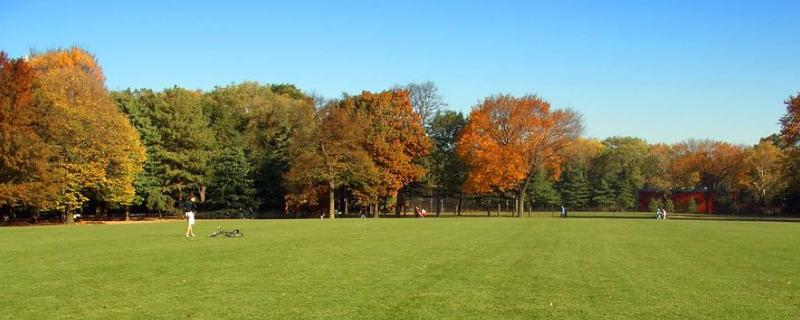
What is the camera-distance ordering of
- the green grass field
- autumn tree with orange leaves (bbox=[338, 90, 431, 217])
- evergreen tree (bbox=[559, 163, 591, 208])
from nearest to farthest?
1. the green grass field
2. autumn tree with orange leaves (bbox=[338, 90, 431, 217])
3. evergreen tree (bbox=[559, 163, 591, 208])

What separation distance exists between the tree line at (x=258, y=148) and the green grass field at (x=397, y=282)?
31.7 metres

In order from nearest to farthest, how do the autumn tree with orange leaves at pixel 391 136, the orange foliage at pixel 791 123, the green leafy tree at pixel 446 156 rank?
the orange foliage at pixel 791 123 < the autumn tree with orange leaves at pixel 391 136 < the green leafy tree at pixel 446 156

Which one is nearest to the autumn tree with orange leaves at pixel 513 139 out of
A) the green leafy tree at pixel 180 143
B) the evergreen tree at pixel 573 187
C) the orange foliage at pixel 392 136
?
the orange foliage at pixel 392 136

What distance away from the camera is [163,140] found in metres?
68.0

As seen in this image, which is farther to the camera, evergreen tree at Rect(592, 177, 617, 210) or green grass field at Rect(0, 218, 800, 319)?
evergreen tree at Rect(592, 177, 617, 210)

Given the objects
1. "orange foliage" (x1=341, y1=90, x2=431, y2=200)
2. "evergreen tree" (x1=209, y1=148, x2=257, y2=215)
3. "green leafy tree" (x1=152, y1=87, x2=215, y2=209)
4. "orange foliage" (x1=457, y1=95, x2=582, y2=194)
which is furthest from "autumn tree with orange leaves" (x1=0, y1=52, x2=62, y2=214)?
"orange foliage" (x1=457, y1=95, x2=582, y2=194)

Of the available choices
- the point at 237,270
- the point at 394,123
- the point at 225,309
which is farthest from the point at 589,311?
the point at 394,123

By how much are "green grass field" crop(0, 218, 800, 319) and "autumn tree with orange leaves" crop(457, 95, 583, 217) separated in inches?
1758

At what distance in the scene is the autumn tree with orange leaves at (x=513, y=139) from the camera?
67250 millimetres

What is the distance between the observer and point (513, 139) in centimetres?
6906

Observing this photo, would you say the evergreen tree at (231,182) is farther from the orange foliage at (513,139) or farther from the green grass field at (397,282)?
the green grass field at (397,282)

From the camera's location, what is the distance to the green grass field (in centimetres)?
1030

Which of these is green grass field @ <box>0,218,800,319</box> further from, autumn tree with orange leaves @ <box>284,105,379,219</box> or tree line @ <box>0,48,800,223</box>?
autumn tree with orange leaves @ <box>284,105,379,219</box>

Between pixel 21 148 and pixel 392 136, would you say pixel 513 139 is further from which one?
pixel 21 148
